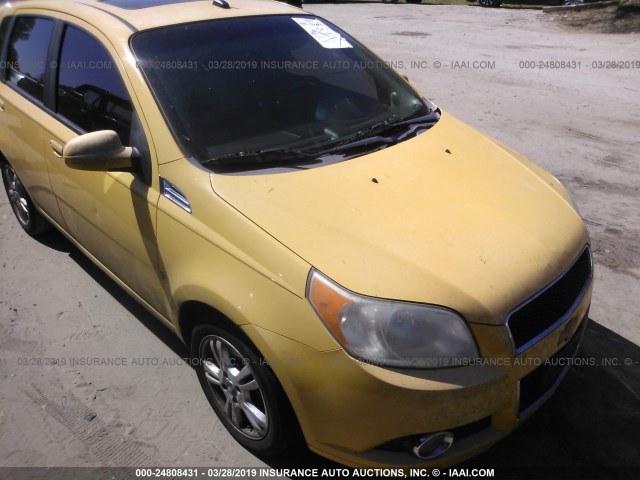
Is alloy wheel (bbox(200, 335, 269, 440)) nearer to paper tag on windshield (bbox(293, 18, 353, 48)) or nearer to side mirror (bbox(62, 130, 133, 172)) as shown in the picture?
side mirror (bbox(62, 130, 133, 172))

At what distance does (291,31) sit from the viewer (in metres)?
3.32

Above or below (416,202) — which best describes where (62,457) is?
below

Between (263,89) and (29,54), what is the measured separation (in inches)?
71.6

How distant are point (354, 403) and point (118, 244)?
1.60m

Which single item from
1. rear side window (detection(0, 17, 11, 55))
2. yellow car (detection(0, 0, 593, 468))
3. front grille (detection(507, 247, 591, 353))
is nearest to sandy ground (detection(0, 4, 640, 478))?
yellow car (detection(0, 0, 593, 468))

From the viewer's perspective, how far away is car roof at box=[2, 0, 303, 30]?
3.04 meters

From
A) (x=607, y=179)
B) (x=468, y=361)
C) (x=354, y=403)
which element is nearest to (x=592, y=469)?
(x=468, y=361)

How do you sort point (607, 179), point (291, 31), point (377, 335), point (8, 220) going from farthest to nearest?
point (607, 179)
point (8, 220)
point (291, 31)
point (377, 335)

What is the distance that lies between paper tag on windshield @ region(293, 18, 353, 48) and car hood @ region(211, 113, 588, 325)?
3.23 feet

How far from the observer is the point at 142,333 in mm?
3438

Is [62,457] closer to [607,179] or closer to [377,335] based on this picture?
[377,335]

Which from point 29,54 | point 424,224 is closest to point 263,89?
point 424,224

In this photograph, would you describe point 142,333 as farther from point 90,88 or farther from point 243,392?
point 90,88

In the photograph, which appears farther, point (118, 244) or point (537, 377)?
point (118, 244)
